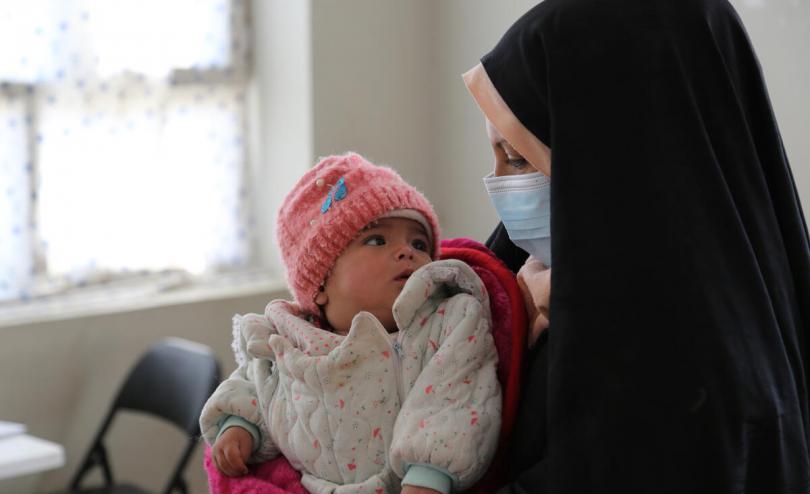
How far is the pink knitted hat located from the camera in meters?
1.63

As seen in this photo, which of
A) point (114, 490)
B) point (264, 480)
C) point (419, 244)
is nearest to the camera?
point (264, 480)

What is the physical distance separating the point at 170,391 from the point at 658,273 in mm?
2371

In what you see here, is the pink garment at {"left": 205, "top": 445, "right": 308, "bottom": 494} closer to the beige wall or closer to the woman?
the woman

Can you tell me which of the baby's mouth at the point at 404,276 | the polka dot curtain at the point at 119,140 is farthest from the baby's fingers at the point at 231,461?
the polka dot curtain at the point at 119,140

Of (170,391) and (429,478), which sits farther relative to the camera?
(170,391)

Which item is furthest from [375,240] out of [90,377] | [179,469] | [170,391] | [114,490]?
[90,377]

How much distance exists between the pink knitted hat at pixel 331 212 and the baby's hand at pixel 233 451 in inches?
9.4

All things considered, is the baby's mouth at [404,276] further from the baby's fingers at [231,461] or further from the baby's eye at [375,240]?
the baby's fingers at [231,461]

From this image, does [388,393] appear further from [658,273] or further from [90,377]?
[90,377]

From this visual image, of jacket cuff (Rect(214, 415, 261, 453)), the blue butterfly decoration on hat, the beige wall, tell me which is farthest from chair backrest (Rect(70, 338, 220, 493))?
the blue butterfly decoration on hat

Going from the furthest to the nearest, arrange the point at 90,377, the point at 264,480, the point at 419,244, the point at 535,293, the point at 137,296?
the point at 137,296, the point at 90,377, the point at 419,244, the point at 264,480, the point at 535,293

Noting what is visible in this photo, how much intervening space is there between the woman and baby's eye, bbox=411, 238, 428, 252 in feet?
1.24

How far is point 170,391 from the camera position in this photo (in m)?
3.33

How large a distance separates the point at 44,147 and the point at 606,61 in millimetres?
2846
